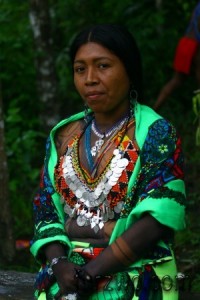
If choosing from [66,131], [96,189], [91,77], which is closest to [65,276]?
[96,189]

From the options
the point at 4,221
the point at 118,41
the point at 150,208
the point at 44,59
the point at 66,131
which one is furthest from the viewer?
the point at 44,59

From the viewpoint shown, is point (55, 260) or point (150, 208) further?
point (55, 260)

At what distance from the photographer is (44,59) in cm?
775

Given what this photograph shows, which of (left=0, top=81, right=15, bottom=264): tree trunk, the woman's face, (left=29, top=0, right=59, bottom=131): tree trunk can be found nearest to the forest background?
(left=29, top=0, right=59, bottom=131): tree trunk

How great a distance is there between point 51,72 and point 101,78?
182 inches

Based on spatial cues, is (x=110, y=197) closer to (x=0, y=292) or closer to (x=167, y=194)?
(x=167, y=194)

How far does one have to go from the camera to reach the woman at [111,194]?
309cm

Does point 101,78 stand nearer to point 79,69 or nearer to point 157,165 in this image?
point 79,69

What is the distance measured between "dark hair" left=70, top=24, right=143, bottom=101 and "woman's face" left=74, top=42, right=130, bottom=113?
2cm

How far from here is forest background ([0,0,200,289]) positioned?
708cm

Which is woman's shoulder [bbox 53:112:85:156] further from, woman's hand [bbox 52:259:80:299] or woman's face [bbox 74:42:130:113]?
woman's hand [bbox 52:259:80:299]

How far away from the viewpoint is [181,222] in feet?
10.2

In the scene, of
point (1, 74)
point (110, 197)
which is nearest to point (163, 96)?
point (1, 74)

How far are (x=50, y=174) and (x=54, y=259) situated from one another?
14.8 inches
